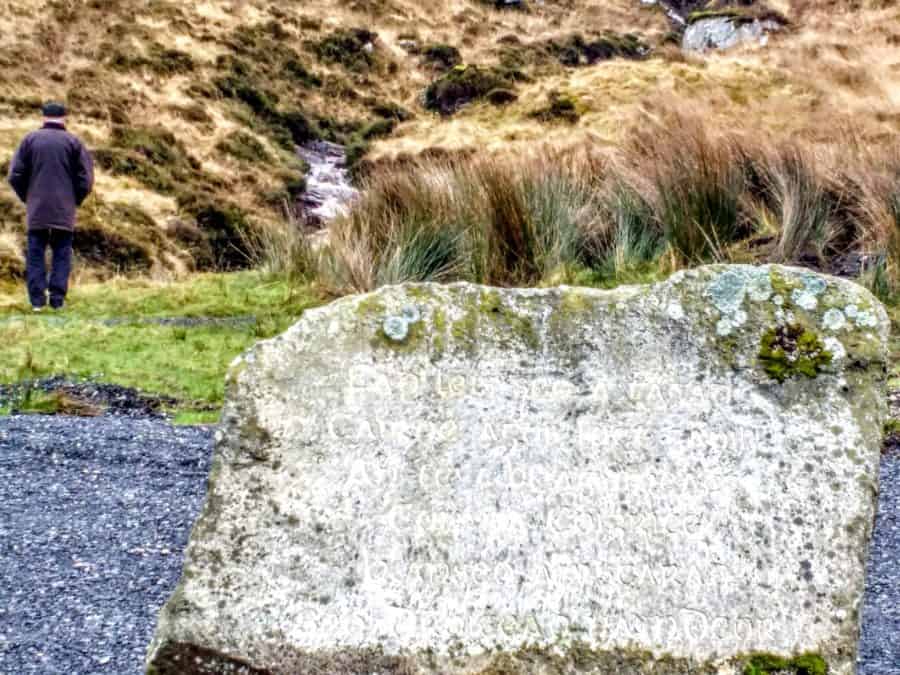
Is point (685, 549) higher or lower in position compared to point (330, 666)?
higher

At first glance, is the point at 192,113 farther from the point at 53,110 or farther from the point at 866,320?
the point at 866,320

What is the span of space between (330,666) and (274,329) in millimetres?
6824

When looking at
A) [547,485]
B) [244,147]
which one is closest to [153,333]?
[547,485]

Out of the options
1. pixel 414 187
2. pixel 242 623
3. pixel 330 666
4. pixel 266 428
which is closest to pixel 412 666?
pixel 330 666

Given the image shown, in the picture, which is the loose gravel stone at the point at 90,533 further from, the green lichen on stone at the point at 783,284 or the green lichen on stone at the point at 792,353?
the green lichen on stone at the point at 783,284

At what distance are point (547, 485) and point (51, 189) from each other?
9312mm

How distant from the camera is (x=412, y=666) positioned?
287 centimetres

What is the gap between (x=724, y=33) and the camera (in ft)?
112

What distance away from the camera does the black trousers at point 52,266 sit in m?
11.0

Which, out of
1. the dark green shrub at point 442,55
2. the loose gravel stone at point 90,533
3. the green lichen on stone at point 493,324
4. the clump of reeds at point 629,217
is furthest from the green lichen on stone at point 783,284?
the dark green shrub at point 442,55

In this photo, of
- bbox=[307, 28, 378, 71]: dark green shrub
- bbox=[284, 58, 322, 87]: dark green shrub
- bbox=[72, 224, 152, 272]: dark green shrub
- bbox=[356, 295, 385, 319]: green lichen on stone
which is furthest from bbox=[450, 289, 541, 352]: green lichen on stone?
bbox=[307, 28, 378, 71]: dark green shrub

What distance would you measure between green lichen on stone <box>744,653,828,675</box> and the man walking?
31.4 ft

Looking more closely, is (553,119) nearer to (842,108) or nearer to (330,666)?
(842,108)

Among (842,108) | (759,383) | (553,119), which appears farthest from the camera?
(553,119)
